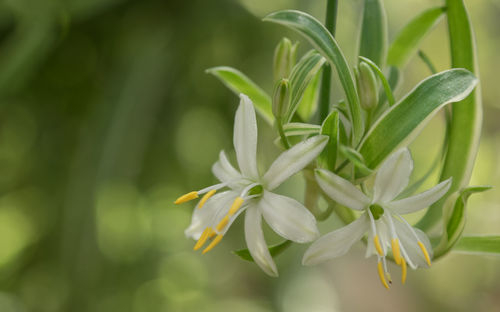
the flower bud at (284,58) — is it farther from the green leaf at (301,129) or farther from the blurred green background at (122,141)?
the blurred green background at (122,141)

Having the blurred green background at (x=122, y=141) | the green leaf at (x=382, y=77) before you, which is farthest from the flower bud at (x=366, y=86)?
the blurred green background at (x=122, y=141)

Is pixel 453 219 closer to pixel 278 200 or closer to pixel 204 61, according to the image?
pixel 278 200

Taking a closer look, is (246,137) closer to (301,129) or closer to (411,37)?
(301,129)

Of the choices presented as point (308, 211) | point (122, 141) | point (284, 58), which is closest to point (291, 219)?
point (308, 211)

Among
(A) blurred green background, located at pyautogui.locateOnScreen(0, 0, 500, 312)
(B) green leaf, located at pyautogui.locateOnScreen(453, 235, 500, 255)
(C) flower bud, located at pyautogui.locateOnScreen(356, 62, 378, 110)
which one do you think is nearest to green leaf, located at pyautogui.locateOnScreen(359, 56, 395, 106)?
(C) flower bud, located at pyautogui.locateOnScreen(356, 62, 378, 110)

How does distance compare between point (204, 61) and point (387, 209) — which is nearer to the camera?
point (387, 209)

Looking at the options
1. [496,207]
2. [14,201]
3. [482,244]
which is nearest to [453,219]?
[482,244]
